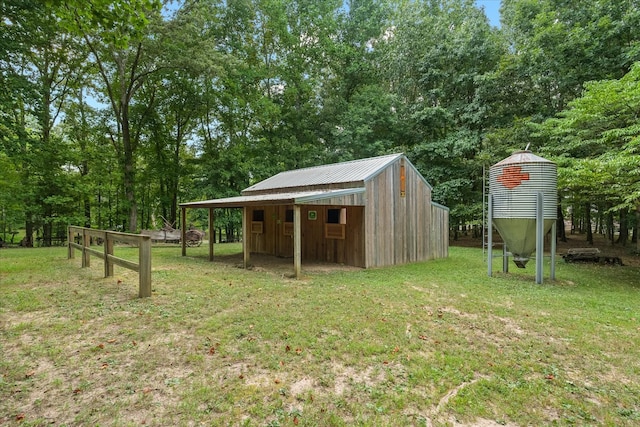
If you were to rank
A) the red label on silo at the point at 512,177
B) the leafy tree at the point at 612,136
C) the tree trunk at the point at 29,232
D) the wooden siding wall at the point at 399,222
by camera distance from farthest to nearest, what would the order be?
the tree trunk at the point at 29,232
the wooden siding wall at the point at 399,222
the red label on silo at the point at 512,177
the leafy tree at the point at 612,136

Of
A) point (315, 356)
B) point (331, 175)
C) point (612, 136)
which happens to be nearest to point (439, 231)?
point (331, 175)

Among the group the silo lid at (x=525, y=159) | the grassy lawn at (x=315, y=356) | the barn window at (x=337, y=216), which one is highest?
the silo lid at (x=525, y=159)

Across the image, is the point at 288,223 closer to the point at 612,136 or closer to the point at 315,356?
the point at 315,356

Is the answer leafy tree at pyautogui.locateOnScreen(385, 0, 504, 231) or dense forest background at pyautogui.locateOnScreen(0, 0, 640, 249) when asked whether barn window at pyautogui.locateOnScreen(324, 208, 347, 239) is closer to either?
dense forest background at pyautogui.locateOnScreen(0, 0, 640, 249)

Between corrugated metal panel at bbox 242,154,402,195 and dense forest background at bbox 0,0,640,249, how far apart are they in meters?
4.86

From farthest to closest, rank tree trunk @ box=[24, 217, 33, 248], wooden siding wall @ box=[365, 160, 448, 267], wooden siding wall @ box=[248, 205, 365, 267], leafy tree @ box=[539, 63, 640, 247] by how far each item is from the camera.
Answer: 1. tree trunk @ box=[24, 217, 33, 248]
2. wooden siding wall @ box=[248, 205, 365, 267]
3. wooden siding wall @ box=[365, 160, 448, 267]
4. leafy tree @ box=[539, 63, 640, 247]

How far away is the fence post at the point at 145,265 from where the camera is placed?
499cm

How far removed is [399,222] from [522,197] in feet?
11.1

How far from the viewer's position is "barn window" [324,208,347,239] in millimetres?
9438

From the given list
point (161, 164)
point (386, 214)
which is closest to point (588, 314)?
point (386, 214)

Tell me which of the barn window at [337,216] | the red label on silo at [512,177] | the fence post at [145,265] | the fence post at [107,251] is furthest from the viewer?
the barn window at [337,216]

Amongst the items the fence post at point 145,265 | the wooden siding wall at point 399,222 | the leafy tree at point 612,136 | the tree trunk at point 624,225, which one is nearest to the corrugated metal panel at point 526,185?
the leafy tree at point 612,136

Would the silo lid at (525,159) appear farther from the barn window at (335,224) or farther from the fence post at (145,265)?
the fence post at (145,265)

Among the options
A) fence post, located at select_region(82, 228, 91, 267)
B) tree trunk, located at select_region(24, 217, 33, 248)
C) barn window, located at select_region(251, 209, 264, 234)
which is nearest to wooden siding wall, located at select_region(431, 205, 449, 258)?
barn window, located at select_region(251, 209, 264, 234)
